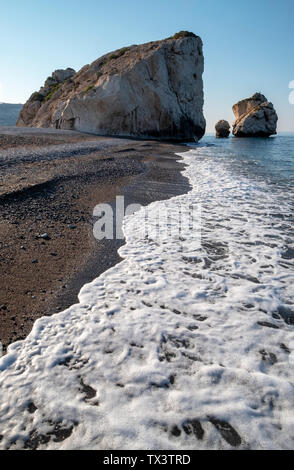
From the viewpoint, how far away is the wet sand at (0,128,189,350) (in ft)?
10.4

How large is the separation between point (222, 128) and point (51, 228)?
233 ft

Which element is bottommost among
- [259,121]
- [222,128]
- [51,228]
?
[51,228]

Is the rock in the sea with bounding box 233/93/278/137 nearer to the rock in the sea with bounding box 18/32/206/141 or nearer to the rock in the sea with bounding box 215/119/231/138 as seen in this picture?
the rock in the sea with bounding box 215/119/231/138

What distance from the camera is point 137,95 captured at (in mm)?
30531

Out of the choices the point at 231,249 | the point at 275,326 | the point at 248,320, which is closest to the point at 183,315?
the point at 248,320

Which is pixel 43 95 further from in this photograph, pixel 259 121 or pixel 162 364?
pixel 162 364

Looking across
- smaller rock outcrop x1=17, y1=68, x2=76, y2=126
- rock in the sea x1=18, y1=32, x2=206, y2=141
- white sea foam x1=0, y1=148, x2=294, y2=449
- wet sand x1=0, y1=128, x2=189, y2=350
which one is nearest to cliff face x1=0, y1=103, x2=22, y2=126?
smaller rock outcrop x1=17, y1=68, x2=76, y2=126

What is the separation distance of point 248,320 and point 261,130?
64888 mm

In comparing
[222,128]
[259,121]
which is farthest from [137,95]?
[222,128]

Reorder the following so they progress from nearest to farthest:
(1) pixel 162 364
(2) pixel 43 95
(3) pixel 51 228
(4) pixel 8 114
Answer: (1) pixel 162 364, (3) pixel 51 228, (2) pixel 43 95, (4) pixel 8 114

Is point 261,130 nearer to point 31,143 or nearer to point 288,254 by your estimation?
point 31,143

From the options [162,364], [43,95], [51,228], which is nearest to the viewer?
[162,364]

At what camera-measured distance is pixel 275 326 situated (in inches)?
115

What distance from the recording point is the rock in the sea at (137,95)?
96.4 feet
